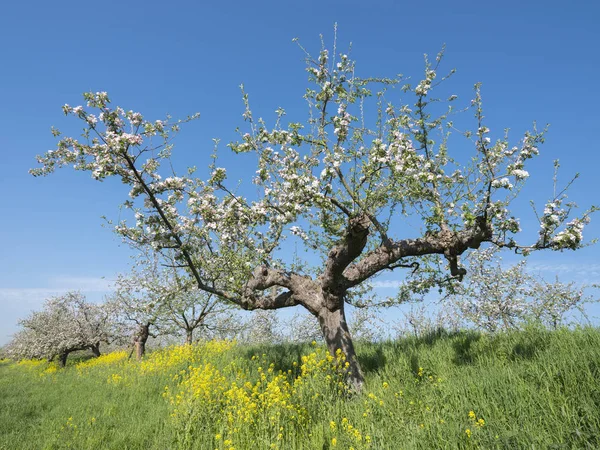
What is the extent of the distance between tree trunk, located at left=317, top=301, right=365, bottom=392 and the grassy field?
0.40 meters

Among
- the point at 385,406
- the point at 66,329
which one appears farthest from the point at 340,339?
the point at 66,329

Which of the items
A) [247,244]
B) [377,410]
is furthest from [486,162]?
[247,244]

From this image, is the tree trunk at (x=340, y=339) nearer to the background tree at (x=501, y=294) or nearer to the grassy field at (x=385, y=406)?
the grassy field at (x=385, y=406)

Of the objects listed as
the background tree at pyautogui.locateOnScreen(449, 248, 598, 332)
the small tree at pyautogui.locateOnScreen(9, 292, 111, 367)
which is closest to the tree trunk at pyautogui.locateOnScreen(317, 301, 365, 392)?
the background tree at pyautogui.locateOnScreen(449, 248, 598, 332)

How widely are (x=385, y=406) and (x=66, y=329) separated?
33.7m

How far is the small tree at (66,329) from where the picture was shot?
100ft

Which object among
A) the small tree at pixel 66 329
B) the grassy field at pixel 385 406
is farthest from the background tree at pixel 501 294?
the small tree at pixel 66 329

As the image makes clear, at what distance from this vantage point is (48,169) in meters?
9.40

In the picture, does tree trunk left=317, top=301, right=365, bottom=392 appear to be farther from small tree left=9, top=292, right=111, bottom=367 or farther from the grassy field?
small tree left=9, top=292, right=111, bottom=367

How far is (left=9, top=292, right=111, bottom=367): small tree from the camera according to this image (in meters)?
30.6

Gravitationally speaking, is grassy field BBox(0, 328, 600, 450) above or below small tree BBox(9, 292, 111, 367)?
below

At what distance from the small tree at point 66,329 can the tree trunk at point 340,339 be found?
2889 centimetres

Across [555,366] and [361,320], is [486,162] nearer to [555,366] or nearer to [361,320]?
[555,366]

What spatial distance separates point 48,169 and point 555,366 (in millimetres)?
12509
